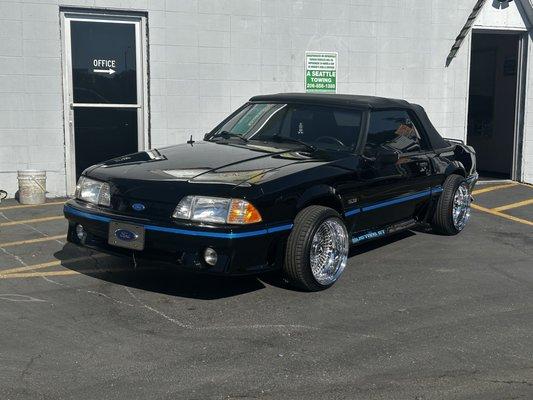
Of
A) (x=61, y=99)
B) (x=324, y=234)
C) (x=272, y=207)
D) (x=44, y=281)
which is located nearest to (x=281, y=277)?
(x=324, y=234)

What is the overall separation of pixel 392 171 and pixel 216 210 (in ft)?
7.12

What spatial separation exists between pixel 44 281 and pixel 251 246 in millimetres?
1994

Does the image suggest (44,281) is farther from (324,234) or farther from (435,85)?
(435,85)

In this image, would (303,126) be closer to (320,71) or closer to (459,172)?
(459,172)

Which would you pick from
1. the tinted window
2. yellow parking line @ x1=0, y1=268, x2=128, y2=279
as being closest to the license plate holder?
yellow parking line @ x1=0, y1=268, x2=128, y2=279

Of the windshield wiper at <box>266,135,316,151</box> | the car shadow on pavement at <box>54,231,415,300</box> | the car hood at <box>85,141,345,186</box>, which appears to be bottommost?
the car shadow on pavement at <box>54,231,415,300</box>

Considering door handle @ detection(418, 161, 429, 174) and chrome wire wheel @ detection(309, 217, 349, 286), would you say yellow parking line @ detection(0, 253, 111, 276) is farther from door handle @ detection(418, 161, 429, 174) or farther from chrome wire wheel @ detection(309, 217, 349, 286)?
door handle @ detection(418, 161, 429, 174)

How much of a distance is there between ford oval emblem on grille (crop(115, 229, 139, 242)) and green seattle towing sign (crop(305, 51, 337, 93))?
22.3 ft

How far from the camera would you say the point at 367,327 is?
4641mm

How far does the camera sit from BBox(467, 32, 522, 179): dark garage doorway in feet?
43.9

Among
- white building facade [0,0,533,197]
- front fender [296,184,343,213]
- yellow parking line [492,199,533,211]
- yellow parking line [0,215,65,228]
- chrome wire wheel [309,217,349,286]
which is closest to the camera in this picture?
front fender [296,184,343,213]

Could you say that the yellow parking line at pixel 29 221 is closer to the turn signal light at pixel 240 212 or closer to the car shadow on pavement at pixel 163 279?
the car shadow on pavement at pixel 163 279

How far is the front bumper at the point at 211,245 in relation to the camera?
183 inches

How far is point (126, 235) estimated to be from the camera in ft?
16.1
